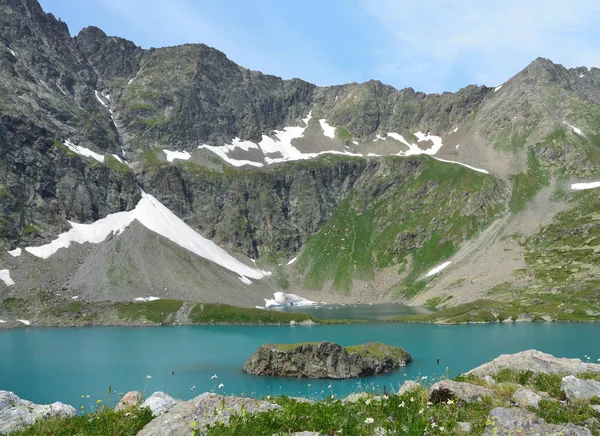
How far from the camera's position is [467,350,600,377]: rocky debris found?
12906 millimetres

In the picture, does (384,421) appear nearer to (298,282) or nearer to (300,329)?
(300,329)

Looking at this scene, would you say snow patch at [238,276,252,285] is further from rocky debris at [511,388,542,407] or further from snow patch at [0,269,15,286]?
rocky debris at [511,388,542,407]

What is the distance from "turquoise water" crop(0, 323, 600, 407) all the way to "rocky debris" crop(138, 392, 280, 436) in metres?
23.9

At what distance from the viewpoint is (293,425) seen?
8.91m

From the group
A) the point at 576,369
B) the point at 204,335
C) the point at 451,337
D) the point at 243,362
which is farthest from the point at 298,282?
the point at 576,369

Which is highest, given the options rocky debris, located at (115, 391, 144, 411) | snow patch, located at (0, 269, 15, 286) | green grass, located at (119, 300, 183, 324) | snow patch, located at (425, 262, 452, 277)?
snow patch, located at (425, 262, 452, 277)

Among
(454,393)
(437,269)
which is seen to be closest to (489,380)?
(454,393)

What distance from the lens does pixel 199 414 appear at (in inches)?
355

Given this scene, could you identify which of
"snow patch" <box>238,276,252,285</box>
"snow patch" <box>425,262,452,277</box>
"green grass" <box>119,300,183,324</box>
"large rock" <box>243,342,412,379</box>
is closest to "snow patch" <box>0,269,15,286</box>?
"green grass" <box>119,300,183,324</box>

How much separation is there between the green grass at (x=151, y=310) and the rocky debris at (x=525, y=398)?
124720 millimetres

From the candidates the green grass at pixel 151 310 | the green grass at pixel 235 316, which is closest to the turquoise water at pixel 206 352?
the green grass at pixel 235 316

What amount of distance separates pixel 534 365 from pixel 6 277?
153559 mm

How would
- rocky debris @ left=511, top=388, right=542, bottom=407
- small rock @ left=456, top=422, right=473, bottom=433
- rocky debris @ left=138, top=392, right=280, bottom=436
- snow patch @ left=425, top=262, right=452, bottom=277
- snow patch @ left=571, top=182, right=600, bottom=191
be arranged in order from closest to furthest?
small rock @ left=456, top=422, right=473, bottom=433 < rocky debris @ left=138, top=392, right=280, bottom=436 < rocky debris @ left=511, top=388, right=542, bottom=407 < snow patch @ left=425, top=262, right=452, bottom=277 < snow patch @ left=571, top=182, right=600, bottom=191

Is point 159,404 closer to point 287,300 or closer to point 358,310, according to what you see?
point 358,310
